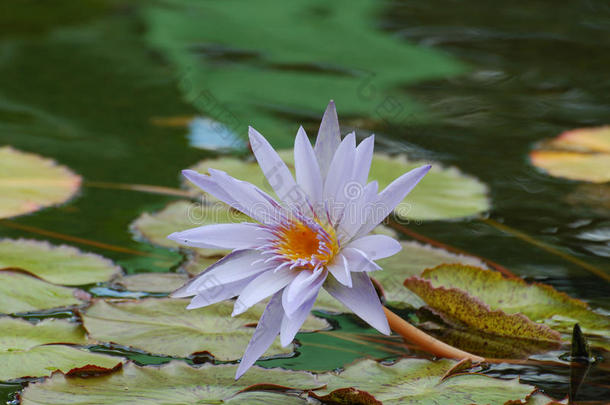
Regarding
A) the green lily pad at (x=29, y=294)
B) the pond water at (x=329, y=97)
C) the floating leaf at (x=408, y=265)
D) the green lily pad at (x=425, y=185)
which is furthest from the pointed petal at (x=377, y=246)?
the green lily pad at (x=425, y=185)

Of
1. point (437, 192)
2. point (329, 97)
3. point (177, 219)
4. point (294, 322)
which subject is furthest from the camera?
point (329, 97)

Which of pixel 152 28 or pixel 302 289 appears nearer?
pixel 302 289

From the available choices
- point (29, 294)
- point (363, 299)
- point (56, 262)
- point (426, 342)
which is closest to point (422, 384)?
point (426, 342)

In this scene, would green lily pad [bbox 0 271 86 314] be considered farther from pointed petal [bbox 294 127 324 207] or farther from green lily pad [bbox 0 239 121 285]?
pointed petal [bbox 294 127 324 207]

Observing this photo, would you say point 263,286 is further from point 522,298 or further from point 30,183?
point 30,183

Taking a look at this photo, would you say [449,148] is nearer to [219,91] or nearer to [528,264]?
[528,264]

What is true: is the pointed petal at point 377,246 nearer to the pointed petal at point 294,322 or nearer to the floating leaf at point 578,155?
the pointed petal at point 294,322

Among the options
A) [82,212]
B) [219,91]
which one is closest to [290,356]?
[82,212]
